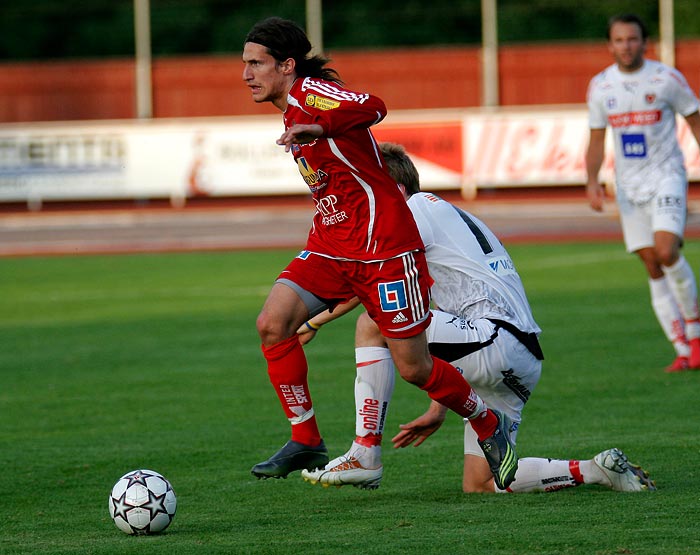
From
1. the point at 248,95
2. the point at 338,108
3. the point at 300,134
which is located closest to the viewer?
the point at 300,134

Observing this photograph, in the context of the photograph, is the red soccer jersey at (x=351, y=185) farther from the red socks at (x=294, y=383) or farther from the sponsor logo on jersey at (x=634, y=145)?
the sponsor logo on jersey at (x=634, y=145)

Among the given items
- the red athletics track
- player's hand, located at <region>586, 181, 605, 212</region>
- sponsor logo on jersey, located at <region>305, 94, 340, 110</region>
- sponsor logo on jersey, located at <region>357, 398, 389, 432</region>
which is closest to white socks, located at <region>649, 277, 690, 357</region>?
player's hand, located at <region>586, 181, 605, 212</region>

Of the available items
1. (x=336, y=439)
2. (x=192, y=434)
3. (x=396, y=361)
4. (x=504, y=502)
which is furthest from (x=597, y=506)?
(x=192, y=434)

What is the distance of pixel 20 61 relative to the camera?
46938 millimetres

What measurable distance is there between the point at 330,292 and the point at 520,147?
26.4 metres

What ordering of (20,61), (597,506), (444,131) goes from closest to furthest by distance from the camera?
(597,506) → (444,131) → (20,61)

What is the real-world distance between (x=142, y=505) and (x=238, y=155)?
27.9m

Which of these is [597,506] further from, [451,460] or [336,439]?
[336,439]

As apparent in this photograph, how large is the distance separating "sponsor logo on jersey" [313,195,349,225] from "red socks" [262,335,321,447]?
0.58 m

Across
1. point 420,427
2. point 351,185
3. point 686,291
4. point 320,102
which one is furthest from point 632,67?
point 320,102

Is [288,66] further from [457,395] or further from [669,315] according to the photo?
[669,315]

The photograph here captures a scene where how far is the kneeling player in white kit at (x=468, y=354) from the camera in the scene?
6.17 metres

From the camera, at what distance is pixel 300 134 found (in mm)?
5508

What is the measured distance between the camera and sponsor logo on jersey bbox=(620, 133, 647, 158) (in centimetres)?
1033
